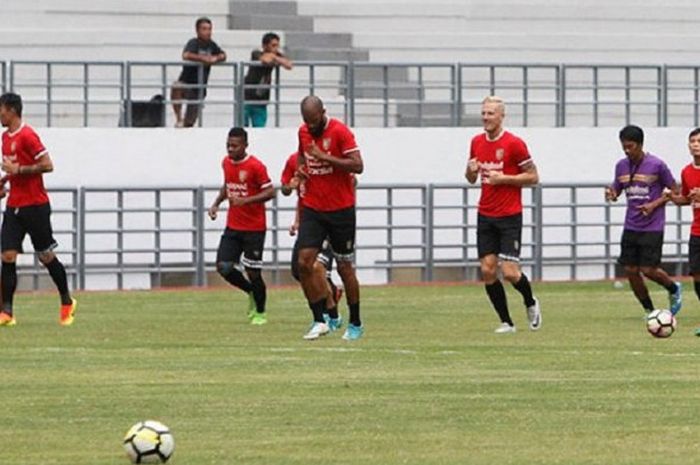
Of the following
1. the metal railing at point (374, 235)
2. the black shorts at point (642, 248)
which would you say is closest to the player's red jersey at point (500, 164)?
the black shorts at point (642, 248)

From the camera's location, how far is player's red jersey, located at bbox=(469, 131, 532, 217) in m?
21.1

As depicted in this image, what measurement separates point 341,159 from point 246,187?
4.06m

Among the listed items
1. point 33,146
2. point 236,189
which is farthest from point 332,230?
point 236,189

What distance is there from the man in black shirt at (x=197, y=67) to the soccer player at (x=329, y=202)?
49.1ft

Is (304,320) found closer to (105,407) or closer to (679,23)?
(105,407)

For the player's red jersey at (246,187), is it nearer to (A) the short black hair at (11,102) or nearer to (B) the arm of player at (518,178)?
(A) the short black hair at (11,102)

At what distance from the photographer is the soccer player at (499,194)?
21.0m

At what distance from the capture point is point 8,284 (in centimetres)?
2258

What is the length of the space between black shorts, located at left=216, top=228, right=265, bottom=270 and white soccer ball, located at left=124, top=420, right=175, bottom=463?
1282 cm

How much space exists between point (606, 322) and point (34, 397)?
993cm

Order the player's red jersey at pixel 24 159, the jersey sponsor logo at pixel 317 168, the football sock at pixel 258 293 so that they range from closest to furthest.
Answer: the jersey sponsor logo at pixel 317 168
the player's red jersey at pixel 24 159
the football sock at pixel 258 293

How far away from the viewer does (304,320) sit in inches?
955

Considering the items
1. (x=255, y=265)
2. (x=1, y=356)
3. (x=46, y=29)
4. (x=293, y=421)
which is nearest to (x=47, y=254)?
(x=255, y=265)

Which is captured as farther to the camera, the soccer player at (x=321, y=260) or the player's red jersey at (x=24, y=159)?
the player's red jersey at (x=24, y=159)
